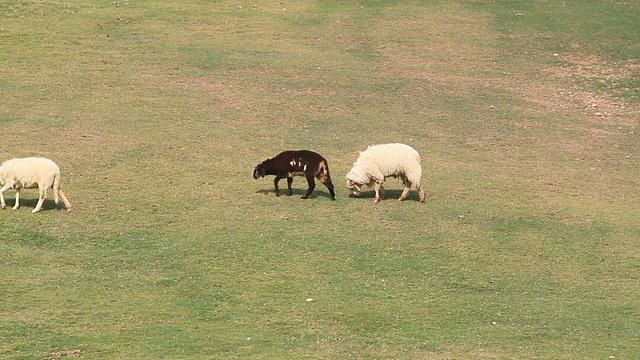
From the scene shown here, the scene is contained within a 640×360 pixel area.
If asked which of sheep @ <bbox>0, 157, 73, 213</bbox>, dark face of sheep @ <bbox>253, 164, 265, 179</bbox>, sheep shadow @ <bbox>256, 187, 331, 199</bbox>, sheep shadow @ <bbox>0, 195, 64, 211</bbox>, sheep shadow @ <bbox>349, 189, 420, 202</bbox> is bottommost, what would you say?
sheep shadow @ <bbox>349, 189, 420, 202</bbox>

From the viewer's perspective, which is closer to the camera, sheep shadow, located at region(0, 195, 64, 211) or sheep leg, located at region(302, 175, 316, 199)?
sheep shadow, located at region(0, 195, 64, 211)

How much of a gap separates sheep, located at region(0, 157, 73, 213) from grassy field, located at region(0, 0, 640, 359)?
424 mm

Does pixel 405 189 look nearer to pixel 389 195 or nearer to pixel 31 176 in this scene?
pixel 389 195

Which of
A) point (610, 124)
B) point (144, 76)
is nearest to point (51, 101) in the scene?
point (144, 76)

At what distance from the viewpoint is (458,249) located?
1597 cm

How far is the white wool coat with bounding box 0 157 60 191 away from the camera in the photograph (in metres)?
16.2

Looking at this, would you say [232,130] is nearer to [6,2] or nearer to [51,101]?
[51,101]

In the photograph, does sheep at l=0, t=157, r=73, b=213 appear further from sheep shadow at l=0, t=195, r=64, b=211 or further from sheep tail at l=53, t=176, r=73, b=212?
sheep shadow at l=0, t=195, r=64, b=211

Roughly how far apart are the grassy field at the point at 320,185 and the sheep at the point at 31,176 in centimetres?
42

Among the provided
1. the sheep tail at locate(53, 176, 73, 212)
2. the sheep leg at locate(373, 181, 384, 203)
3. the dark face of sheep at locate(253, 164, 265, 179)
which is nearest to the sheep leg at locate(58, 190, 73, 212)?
the sheep tail at locate(53, 176, 73, 212)

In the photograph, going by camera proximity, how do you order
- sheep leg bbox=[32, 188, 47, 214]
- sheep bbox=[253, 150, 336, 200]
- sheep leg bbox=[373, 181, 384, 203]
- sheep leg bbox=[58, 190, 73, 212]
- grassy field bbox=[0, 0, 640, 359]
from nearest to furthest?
1. grassy field bbox=[0, 0, 640, 359]
2. sheep leg bbox=[32, 188, 47, 214]
3. sheep leg bbox=[58, 190, 73, 212]
4. sheep bbox=[253, 150, 336, 200]
5. sheep leg bbox=[373, 181, 384, 203]

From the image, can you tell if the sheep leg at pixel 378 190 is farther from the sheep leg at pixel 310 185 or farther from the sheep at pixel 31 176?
the sheep at pixel 31 176

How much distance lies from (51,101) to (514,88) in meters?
13.1

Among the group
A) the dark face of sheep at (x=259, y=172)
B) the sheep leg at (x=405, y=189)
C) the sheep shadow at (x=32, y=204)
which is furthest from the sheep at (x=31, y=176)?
the sheep leg at (x=405, y=189)
